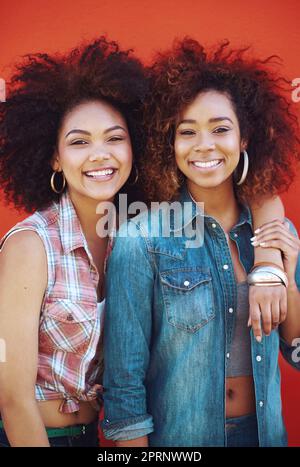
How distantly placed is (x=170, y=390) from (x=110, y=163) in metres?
0.83

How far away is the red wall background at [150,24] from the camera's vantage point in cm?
318

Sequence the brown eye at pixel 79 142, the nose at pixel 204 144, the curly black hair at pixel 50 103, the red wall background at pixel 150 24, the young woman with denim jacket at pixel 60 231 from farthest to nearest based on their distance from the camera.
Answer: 1. the red wall background at pixel 150 24
2. the curly black hair at pixel 50 103
3. the brown eye at pixel 79 142
4. the nose at pixel 204 144
5. the young woman with denim jacket at pixel 60 231

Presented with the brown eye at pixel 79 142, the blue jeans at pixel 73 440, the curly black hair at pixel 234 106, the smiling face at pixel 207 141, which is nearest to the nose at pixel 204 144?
the smiling face at pixel 207 141

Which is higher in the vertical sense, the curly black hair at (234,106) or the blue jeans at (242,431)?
the curly black hair at (234,106)

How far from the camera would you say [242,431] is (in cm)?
242

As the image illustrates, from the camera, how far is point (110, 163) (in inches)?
98.3

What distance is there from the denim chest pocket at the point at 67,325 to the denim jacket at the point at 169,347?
0.25ft

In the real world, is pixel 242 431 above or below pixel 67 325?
below

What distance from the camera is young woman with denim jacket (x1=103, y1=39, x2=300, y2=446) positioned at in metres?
2.33

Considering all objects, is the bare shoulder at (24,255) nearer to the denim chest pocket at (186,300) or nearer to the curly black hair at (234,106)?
the denim chest pocket at (186,300)

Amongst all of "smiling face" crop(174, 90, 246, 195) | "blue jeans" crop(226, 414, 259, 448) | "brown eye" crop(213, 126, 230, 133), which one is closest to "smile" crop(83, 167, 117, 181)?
"smiling face" crop(174, 90, 246, 195)

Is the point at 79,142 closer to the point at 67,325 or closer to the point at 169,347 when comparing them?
the point at 67,325

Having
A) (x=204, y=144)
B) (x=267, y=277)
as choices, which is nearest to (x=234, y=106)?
(x=204, y=144)

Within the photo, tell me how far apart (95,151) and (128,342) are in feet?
2.25
